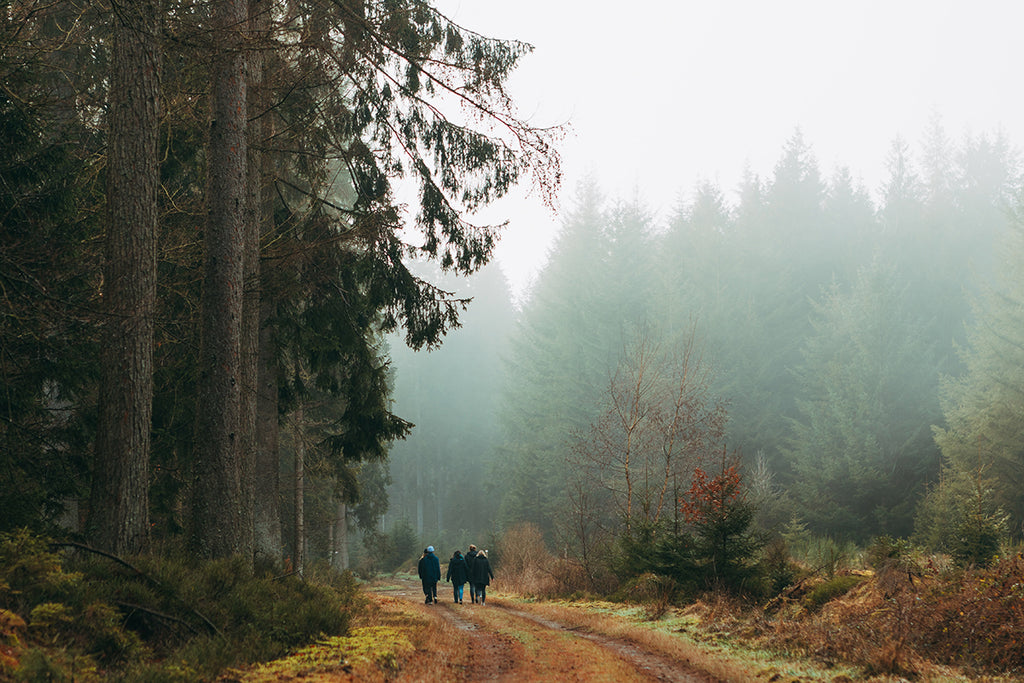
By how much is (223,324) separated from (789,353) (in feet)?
124

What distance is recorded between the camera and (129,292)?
7.45 m

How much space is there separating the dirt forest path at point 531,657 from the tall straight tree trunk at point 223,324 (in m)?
2.95

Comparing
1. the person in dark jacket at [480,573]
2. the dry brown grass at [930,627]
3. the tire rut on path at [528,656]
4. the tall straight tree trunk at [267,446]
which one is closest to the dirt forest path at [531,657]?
the tire rut on path at [528,656]

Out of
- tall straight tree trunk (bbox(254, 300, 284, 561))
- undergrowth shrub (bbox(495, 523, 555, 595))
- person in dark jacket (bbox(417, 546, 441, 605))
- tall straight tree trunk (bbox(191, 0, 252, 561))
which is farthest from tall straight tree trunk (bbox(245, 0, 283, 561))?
undergrowth shrub (bbox(495, 523, 555, 595))

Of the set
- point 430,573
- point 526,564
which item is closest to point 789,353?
point 526,564

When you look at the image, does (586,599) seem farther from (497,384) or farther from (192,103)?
(497,384)

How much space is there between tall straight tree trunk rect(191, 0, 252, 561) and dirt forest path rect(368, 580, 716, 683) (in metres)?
2.95

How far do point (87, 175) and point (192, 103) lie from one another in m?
2.38

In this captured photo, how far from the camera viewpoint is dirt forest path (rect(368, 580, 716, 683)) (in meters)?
7.54

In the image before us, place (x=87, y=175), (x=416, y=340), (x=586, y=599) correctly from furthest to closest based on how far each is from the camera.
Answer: (x=586, y=599), (x=416, y=340), (x=87, y=175)

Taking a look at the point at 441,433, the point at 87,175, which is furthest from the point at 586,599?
the point at 441,433

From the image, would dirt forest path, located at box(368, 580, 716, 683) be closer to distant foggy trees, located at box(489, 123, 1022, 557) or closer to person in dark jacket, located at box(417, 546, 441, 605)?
person in dark jacket, located at box(417, 546, 441, 605)

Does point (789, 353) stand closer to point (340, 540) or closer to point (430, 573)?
point (340, 540)

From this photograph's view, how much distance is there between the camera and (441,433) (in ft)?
212
